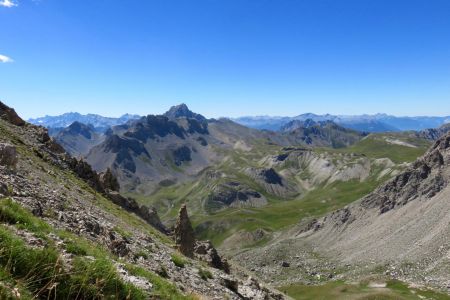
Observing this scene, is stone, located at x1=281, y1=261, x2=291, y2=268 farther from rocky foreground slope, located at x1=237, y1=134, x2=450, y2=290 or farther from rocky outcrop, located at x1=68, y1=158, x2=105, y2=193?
rocky outcrop, located at x1=68, y1=158, x2=105, y2=193

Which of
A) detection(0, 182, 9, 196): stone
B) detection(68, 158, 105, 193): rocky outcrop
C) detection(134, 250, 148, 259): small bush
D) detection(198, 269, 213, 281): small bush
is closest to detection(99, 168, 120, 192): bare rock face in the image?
detection(68, 158, 105, 193): rocky outcrop

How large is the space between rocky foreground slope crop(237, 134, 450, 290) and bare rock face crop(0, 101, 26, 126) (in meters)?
92.0

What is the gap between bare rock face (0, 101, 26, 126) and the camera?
61219 millimetres

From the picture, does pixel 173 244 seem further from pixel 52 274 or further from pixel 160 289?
pixel 52 274

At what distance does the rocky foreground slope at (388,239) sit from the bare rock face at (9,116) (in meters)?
92.0

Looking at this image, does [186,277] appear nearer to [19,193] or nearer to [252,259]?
[19,193]

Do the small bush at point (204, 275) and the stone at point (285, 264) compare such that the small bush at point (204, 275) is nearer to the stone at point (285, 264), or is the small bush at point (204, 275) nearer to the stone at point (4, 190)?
the stone at point (4, 190)

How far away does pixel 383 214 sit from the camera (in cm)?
16850

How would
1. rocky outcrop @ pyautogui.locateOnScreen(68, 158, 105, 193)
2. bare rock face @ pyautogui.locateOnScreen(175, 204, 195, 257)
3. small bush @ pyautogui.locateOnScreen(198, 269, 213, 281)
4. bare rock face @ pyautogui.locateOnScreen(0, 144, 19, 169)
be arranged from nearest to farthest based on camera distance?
small bush @ pyautogui.locateOnScreen(198, 269, 213, 281), bare rock face @ pyautogui.locateOnScreen(0, 144, 19, 169), bare rock face @ pyautogui.locateOnScreen(175, 204, 195, 257), rocky outcrop @ pyautogui.locateOnScreen(68, 158, 105, 193)

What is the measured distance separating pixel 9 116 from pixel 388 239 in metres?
122

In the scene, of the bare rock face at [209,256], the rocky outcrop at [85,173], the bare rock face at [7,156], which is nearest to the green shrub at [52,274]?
the bare rock face at [7,156]

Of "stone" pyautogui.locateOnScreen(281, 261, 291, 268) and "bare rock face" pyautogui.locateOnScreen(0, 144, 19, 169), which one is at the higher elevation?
"bare rock face" pyautogui.locateOnScreen(0, 144, 19, 169)

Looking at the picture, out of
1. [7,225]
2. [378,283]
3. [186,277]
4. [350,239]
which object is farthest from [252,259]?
[7,225]

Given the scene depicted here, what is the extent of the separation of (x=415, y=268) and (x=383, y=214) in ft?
200
